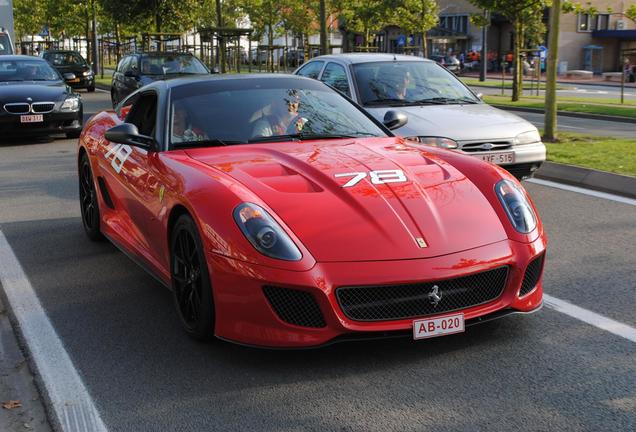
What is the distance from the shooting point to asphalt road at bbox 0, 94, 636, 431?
360cm

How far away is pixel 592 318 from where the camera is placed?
4.89 meters

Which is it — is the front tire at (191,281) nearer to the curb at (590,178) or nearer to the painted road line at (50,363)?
the painted road line at (50,363)

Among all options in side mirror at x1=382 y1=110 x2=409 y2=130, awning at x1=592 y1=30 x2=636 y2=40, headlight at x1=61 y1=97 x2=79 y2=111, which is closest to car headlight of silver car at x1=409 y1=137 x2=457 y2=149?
side mirror at x1=382 y1=110 x2=409 y2=130

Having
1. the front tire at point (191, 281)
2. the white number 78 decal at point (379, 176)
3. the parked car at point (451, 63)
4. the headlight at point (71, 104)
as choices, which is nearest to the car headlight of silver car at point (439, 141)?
the white number 78 decal at point (379, 176)

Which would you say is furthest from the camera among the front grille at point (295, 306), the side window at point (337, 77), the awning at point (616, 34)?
the awning at point (616, 34)

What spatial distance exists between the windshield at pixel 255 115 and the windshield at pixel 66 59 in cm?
2960

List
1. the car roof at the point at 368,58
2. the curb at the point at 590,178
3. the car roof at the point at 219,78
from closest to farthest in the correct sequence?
the car roof at the point at 219,78, the curb at the point at 590,178, the car roof at the point at 368,58

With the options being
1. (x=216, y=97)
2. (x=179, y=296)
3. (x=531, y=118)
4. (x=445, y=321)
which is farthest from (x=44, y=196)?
(x=531, y=118)

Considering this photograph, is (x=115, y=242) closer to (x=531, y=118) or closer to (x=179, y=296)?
(x=179, y=296)

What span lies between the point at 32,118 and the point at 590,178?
31.7 ft

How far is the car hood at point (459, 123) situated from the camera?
8961 millimetres

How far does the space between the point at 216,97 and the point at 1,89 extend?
423 inches

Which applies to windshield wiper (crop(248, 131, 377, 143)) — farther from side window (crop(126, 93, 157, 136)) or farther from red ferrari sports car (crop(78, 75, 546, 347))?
side window (crop(126, 93, 157, 136))

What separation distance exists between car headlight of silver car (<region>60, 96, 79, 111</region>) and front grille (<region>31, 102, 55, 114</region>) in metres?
0.22
